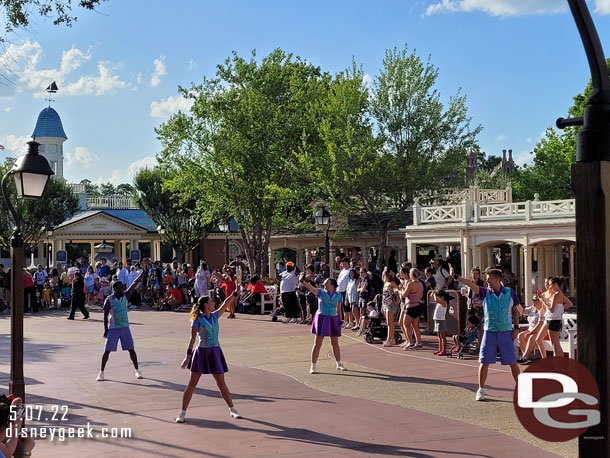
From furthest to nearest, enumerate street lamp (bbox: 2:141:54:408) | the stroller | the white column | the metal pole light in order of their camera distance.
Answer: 1. the white column
2. the stroller
3. street lamp (bbox: 2:141:54:408)
4. the metal pole light

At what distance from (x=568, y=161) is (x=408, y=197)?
13.8m

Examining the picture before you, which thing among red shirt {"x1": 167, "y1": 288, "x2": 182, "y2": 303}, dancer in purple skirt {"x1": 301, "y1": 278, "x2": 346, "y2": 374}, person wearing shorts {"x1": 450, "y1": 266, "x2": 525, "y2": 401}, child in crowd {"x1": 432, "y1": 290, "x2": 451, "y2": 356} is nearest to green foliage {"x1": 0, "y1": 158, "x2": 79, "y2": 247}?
red shirt {"x1": 167, "y1": 288, "x2": 182, "y2": 303}

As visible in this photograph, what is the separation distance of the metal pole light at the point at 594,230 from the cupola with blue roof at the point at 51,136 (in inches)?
2868

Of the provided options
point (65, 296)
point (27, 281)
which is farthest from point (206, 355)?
point (65, 296)

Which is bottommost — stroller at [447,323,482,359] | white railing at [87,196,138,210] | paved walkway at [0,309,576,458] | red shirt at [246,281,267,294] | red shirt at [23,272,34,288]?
paved walkway at [0,309,576,458]

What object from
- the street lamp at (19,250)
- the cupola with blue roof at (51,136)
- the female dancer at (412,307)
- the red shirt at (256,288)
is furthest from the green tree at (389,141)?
the cupola with blue roof at (51,136)

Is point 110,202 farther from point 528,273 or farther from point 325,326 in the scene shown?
point 325,326

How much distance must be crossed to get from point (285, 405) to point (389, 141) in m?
27.7

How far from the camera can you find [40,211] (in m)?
50.1

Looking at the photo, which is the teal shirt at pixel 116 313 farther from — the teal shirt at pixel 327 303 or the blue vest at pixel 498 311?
the blue vest at pixel 498 311

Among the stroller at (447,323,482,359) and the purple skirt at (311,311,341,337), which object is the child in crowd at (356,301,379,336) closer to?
the stroller at (447,323,482,359)

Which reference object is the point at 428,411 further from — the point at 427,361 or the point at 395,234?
the point at 395,234

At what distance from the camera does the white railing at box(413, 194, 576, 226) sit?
27969 mm

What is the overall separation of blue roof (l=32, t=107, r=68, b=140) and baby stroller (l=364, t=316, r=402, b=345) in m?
62.9
